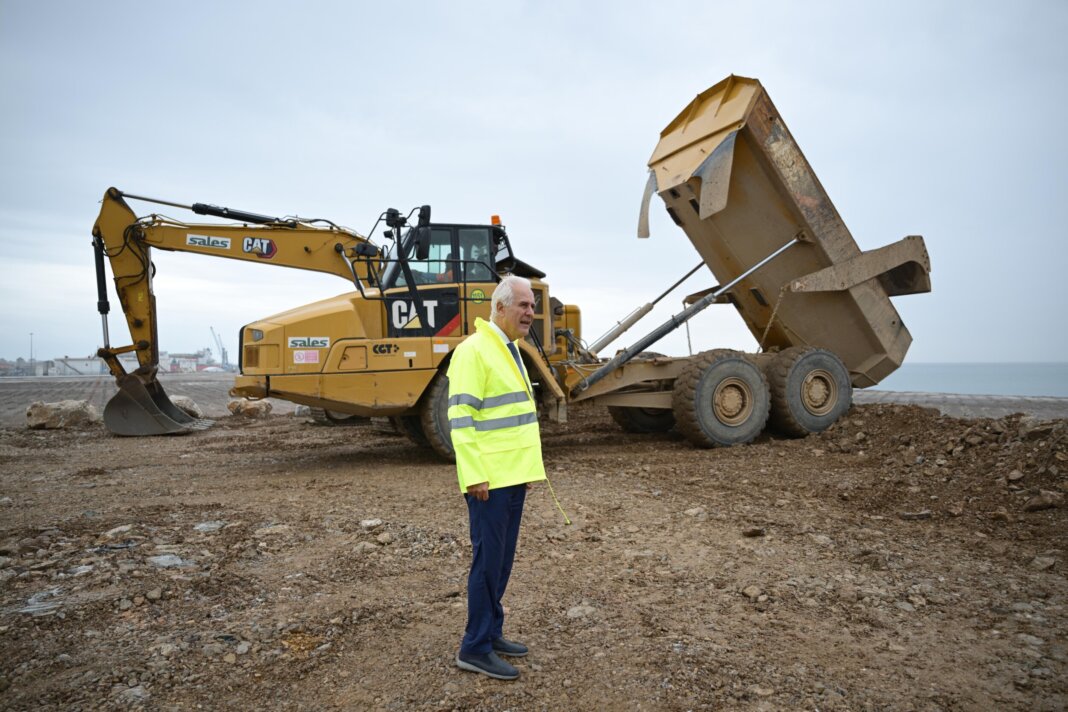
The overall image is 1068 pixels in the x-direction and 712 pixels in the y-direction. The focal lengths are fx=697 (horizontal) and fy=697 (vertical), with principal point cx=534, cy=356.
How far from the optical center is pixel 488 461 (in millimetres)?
2680

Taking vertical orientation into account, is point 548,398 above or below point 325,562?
above

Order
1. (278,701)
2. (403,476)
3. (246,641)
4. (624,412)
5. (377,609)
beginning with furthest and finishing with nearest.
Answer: (624,412) → (403,476) → (377,609) → (246,641) → (278,701)

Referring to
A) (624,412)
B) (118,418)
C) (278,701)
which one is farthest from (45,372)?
(278,701)

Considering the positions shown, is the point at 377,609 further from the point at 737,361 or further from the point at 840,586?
the point at 737,361

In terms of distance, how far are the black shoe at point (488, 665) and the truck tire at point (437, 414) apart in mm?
4286

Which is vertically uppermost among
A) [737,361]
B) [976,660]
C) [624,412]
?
[737,361]

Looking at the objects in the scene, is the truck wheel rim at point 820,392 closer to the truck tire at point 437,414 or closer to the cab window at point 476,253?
the cab window at point 476,253

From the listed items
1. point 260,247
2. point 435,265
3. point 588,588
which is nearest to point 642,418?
point 435,265

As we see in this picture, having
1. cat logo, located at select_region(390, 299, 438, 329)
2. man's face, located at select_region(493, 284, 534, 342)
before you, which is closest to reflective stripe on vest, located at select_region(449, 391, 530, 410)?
man's face, located at select_region(493, 284, 534, 342)

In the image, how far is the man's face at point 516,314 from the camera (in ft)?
9.26

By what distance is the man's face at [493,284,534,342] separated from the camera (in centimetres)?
282

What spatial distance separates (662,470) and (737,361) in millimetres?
1713

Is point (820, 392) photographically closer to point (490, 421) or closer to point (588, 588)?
point (588, 588)

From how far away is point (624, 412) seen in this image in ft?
31.0
